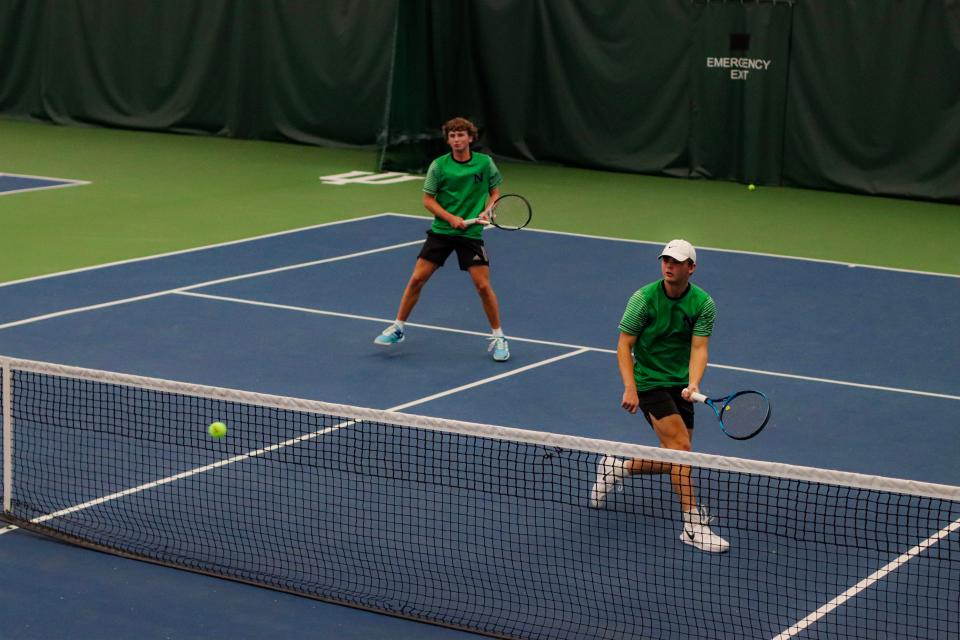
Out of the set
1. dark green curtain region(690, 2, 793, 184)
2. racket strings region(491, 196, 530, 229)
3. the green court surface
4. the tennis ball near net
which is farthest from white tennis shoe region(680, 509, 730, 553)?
dark green curtain region(690, 2, 793, 184)

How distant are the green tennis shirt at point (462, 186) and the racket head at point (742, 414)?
13.1 ft

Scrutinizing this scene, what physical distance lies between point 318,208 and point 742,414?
1108cm

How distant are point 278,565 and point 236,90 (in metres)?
17.5

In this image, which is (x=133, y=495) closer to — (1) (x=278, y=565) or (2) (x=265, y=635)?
(1) (x=278, y=565)

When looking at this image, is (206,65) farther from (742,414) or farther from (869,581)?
(869,581)

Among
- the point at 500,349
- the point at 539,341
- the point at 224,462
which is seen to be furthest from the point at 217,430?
the point at 539,341

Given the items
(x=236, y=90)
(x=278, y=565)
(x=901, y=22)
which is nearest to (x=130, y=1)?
(x=236, y=90)

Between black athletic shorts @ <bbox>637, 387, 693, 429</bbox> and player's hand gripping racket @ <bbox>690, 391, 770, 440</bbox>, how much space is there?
1.24 feet

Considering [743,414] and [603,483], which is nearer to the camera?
[743,414]

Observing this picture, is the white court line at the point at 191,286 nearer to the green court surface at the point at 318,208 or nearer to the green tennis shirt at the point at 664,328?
the green court surface at the point at 318,208

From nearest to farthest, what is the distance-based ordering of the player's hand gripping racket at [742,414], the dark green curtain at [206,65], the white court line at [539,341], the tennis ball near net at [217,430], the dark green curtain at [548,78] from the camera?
the player's hand gripping racket at [742,414] < the tennis ball near net at [217,430] < the white court line at [539,341] < the dark green curtain at [548,78] < the dark green curtain at [206,65]

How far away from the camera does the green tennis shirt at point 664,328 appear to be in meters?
7.76

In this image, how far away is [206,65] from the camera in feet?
79.1

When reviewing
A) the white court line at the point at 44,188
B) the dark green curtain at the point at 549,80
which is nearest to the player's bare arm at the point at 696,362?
the white court line at the point at 44,188
